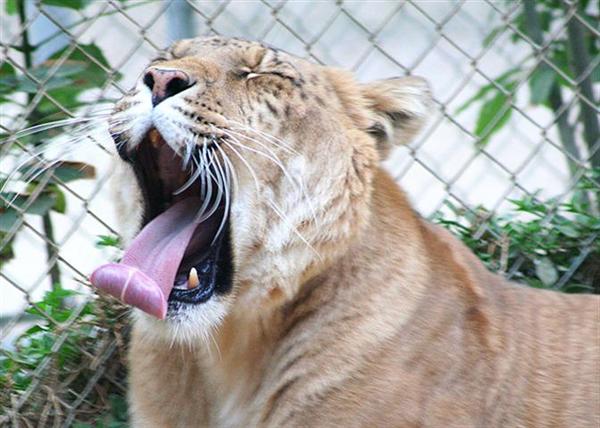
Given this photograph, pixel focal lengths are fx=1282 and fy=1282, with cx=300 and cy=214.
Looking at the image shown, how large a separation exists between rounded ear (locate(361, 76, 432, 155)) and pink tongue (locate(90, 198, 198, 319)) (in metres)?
0.62

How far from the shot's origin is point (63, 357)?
414cm

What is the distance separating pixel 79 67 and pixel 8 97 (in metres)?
0.34

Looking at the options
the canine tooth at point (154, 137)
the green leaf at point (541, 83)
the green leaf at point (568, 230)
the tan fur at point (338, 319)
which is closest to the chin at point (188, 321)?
the tan fur at point (338, 319)

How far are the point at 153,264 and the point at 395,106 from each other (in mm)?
922

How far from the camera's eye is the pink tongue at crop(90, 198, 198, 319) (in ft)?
10.8

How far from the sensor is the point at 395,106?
12.6 feet

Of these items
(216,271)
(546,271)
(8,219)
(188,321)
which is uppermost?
(546,271)

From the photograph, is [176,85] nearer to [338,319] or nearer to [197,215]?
[197,215]

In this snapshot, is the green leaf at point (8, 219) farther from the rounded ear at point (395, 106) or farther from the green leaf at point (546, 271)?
the green leaf at point (546, 271)

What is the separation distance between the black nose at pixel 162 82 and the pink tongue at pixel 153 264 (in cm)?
36

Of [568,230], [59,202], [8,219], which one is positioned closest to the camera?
[8,219]

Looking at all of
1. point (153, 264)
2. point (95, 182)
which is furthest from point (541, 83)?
point (153, 264)

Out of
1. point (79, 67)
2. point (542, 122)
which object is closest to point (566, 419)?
point (79, 67)

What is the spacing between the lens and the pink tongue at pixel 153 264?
10.8 feet
